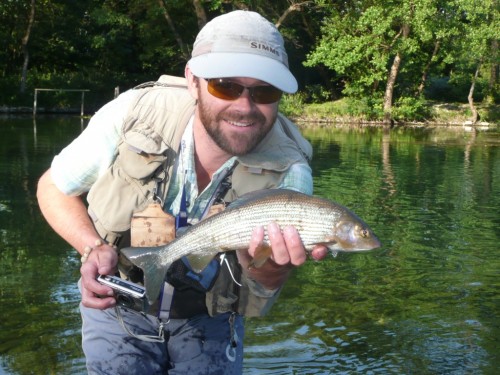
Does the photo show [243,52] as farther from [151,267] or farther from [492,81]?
[492,81]

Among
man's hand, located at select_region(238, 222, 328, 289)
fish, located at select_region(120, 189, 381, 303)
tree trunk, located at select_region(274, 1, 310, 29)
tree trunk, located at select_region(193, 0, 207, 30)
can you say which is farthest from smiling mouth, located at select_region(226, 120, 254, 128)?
tree trunk, located at select_region(193, 0, 207, 30)

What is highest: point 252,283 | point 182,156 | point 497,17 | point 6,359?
point 497,17

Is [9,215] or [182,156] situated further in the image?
[9,215]

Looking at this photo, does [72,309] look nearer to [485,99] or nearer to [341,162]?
[341,162]

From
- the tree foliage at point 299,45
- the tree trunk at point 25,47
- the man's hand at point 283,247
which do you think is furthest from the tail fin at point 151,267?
the tree trunk at point 25,47

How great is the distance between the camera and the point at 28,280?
9516mm

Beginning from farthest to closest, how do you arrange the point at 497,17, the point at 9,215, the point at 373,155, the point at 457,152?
the point at 497,17 < the point at 457,152 < the point at 373,155 < the point at 9,215

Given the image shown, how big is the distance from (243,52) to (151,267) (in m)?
1.05

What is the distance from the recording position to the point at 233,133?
362 centimetres

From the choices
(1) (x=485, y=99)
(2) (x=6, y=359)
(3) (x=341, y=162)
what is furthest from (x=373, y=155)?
(1) (x=485, y=99)

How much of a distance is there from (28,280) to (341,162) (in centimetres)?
1485

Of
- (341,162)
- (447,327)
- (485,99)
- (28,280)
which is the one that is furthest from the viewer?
(485,99)

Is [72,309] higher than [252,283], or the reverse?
[252,283]

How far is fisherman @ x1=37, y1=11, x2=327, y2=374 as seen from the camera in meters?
3.63
